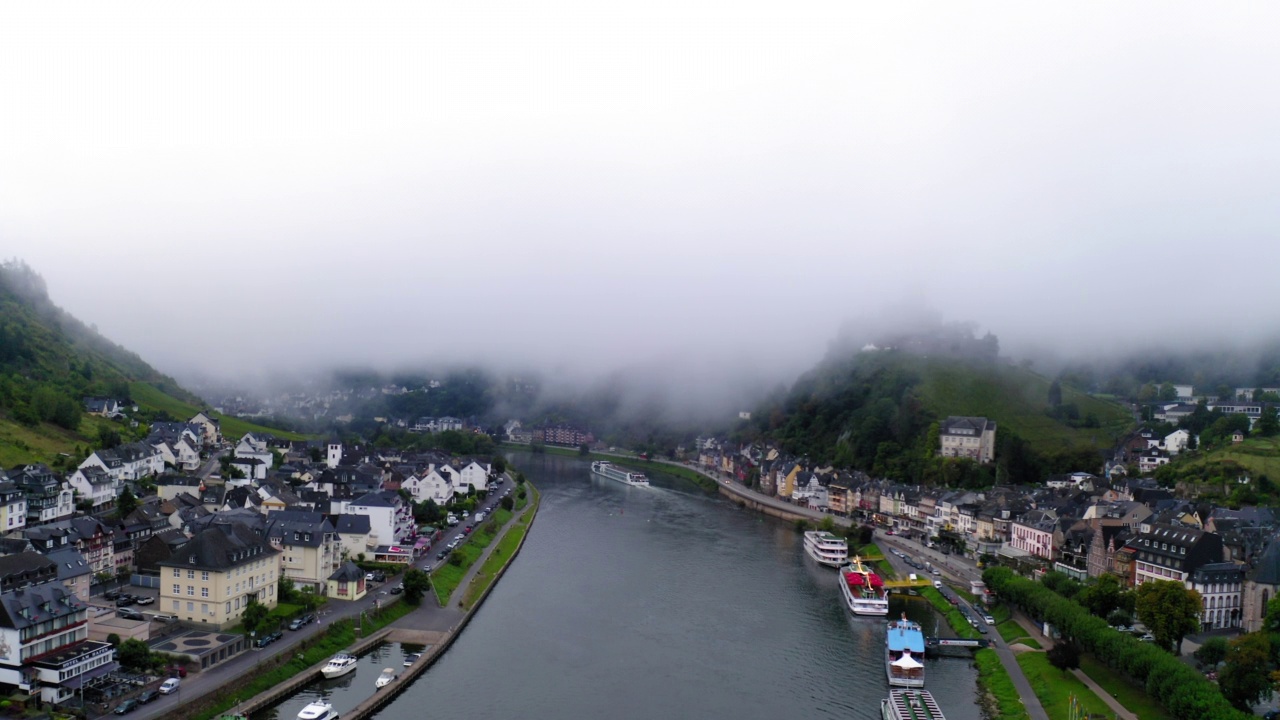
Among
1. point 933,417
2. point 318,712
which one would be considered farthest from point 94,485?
point 933,417

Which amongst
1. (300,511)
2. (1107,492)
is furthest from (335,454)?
(1107,492)

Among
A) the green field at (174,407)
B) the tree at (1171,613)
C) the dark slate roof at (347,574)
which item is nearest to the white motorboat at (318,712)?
the dark slate roof at (347,574)

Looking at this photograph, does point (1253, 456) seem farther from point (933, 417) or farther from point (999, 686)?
point (999, 686)

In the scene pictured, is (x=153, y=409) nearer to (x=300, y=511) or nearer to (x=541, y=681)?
(x=300, y=511)

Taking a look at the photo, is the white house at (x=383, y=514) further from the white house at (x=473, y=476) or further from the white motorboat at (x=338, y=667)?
the white house at (x=473, y=476)

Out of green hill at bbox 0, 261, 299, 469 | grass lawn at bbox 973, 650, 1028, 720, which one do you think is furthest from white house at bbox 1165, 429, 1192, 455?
green hill at bbox 0, 261, 299, 469

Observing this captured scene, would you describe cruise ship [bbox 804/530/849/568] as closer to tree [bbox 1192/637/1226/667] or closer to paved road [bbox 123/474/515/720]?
paved road [bbox 123/474/515/720]

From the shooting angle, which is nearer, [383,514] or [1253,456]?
[383,514]
